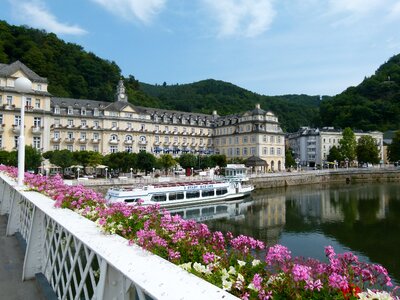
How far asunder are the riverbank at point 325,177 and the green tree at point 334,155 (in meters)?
8.67


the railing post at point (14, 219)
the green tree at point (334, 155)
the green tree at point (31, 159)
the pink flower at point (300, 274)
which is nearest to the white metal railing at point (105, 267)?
the pink flower at point (300, 274)

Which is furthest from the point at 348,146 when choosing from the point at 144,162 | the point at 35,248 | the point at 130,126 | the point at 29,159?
the point at 35,248

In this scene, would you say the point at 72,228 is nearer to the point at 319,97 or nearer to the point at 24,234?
the point at 24,234

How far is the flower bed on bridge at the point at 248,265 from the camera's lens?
230 centimetres

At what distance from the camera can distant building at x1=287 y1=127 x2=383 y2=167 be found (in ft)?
273

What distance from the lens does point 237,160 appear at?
199 feet

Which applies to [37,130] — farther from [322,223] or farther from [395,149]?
[395,149]

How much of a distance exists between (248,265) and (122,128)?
56666 mm

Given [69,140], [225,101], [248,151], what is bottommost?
[248,151]

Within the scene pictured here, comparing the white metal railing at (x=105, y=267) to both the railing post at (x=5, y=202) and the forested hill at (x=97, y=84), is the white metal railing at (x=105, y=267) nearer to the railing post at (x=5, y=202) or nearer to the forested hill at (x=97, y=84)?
the railing post at (x=5, y=202)

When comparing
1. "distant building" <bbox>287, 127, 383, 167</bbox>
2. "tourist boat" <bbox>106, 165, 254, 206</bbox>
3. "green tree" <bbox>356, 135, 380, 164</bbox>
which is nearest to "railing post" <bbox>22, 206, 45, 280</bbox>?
"tourist boat" <bbox>106, 165, 254, 206</bbox>

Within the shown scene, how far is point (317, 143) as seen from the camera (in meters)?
83.9

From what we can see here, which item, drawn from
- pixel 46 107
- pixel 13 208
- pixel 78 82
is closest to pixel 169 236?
pixel 13 208

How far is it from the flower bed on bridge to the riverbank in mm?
45560
